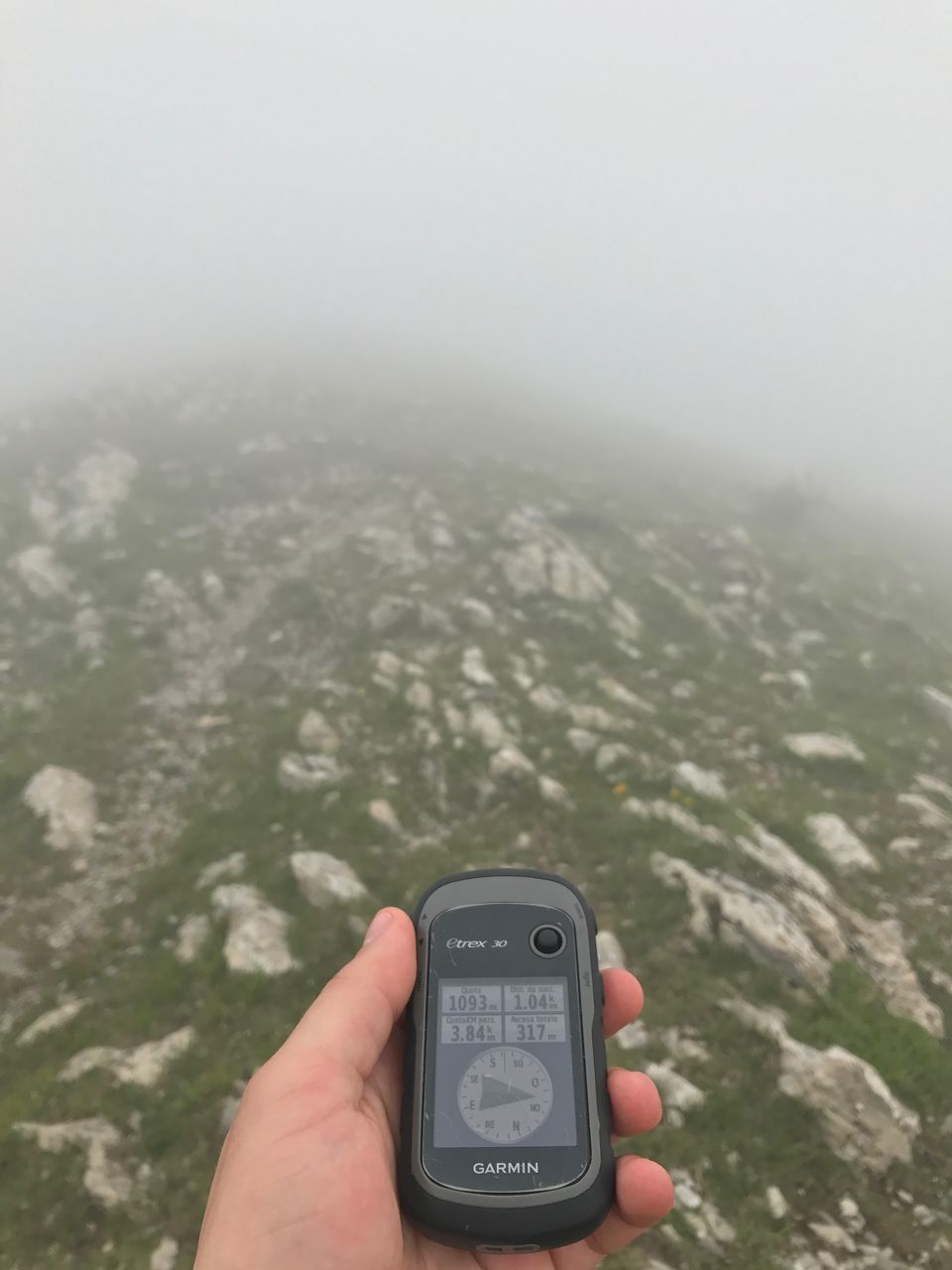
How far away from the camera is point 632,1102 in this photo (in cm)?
500

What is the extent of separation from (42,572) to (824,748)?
26.1 m

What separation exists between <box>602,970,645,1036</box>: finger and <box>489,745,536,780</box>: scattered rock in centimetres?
933

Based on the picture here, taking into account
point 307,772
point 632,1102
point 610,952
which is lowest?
point 307,772

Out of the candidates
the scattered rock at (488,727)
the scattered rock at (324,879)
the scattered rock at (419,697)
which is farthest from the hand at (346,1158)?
the scattered rock at (419,697)

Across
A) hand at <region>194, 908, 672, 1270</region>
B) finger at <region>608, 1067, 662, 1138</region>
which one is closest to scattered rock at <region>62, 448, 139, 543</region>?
hand at <region>194, 908, 672, 1270</region>

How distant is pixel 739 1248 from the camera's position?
693cm

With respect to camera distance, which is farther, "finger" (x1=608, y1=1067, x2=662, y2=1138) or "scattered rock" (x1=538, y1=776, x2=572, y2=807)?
"scattered rock" (x1=538, y1=776, x2=572, y2=807)

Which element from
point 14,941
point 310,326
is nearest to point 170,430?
point 14,941

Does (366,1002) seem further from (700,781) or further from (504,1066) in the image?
(700,781)

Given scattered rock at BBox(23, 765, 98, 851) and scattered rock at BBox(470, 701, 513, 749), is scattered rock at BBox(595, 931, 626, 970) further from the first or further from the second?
scattered rock at BBox(23, 765, 98, 851)

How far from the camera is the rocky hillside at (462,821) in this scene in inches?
302

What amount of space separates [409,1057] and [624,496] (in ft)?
133

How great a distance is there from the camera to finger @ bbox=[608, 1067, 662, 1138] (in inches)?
196

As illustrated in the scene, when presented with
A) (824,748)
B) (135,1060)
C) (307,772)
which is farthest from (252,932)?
(824,748)
